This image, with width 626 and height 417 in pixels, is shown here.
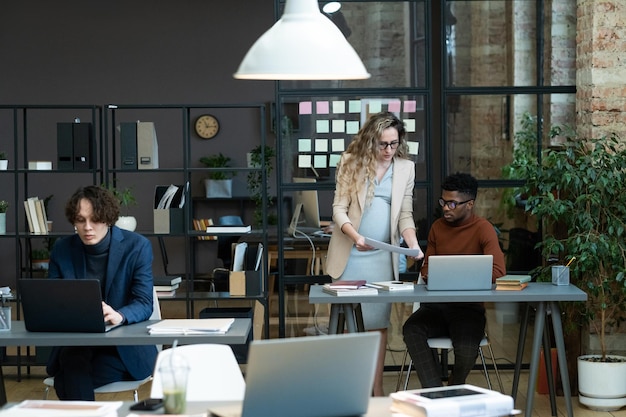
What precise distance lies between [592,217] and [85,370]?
10.9 ft

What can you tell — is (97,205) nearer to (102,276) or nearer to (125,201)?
(102,276)

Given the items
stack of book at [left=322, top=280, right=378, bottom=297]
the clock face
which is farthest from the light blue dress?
the clock face

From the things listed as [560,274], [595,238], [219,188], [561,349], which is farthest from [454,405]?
[219,188]

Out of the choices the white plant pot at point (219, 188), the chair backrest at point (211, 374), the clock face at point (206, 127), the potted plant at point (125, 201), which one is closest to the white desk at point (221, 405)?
the chair backrest at point (211, 374)

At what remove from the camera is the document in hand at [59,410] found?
2.94 meters

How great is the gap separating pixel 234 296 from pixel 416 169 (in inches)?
61.1

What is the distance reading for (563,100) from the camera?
7.11 meters

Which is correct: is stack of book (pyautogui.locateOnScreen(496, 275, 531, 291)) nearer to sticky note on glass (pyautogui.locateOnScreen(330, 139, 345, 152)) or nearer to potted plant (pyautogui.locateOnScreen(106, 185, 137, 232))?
sticky note on glass (pyautogui.locateOnScreen(330, 139, 345, 152))

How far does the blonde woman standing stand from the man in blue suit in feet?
4.80

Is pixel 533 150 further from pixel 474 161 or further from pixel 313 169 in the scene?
pixel 313 169

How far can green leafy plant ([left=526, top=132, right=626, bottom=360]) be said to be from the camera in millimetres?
6258

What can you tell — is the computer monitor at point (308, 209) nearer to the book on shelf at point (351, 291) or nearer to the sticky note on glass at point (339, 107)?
the sticky note on glass at point (339, 107)

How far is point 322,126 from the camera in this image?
712 centimetres

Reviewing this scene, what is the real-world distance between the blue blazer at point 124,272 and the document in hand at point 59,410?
1.80 m
